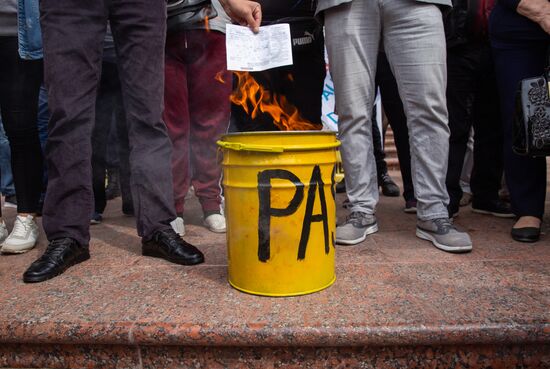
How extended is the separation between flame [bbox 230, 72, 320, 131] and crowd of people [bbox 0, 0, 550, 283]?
99 millimetres

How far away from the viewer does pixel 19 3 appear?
225 centimetres

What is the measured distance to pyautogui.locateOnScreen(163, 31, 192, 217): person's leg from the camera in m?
2.65

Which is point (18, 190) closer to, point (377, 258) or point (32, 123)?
point (32, 123)

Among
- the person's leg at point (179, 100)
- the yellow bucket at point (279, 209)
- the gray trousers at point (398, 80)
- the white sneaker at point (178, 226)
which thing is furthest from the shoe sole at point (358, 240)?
the person's leg at point (179, 100)

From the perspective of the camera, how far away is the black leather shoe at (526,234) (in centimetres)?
231

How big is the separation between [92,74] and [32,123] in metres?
0.65

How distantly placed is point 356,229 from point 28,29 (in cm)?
199

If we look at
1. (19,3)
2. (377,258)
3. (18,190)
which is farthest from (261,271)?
(19,3)

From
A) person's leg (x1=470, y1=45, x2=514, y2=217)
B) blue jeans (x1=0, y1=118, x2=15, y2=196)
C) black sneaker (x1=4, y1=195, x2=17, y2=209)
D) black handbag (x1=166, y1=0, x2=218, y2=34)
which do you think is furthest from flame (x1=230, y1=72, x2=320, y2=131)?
blue jeans (x1=0, y1=118, x2=15, y2=196)

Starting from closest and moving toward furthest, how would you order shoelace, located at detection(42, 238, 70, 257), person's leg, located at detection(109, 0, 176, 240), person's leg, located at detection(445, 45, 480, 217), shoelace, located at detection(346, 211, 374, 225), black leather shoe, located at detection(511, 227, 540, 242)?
shoelace, located at detection(42, 238, 70, 257)
person's leg, located at detection(109, 0, 176, 240)
black leather shoe, located at detection(511, 227, 540, 242)
shoelace, located at detection(346, 211, 374, 225)
person's leg, located at detection(445, 45, 480, 217)

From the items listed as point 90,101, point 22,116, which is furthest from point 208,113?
point 22,116

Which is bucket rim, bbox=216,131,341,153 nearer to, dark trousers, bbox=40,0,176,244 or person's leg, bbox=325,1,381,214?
dark trousers, bbox=40,0,176,244

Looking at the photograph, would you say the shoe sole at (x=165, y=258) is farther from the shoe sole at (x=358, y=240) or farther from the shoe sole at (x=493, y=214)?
the shoe sole at (x=493, y=214)

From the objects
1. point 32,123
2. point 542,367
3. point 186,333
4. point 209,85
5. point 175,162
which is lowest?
point 542,367
